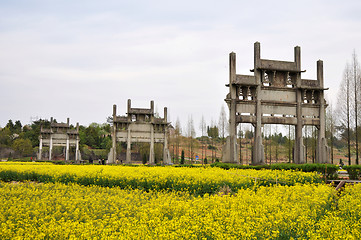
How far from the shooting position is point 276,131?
4144cm

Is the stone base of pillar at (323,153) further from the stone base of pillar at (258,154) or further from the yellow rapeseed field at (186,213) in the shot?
the yellow rapeseed field at (186,213)

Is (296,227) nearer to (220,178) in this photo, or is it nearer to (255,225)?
(255,225)

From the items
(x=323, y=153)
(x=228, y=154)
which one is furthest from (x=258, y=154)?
(x=323, y=153)

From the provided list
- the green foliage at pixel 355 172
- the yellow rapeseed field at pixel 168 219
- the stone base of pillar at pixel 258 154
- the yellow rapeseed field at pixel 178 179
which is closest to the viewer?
the yellow rapeseed field at pixel 168 219

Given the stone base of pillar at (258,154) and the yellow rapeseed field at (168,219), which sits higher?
the stone base of pillar at (258,154)

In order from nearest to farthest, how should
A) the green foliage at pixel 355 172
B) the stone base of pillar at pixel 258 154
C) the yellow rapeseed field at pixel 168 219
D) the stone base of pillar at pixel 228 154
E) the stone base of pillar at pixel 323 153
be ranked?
the yellow rapeseed field at pixel 168 219 < the green foliage at pixel 355 172 < the stone base of pillar at pixel 228 154 < the stone base of pillar at pixel 258 154 < the stone base of pillar at pixel 323 153

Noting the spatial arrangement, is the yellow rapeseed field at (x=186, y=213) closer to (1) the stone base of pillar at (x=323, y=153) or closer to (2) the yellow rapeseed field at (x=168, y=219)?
(2) the yellow rapeseed field at (x=168, y=219)

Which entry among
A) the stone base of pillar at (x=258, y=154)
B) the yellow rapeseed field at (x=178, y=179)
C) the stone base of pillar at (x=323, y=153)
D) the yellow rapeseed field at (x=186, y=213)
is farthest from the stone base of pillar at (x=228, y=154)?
the yellow rapeseed field at (x=186, y=213)

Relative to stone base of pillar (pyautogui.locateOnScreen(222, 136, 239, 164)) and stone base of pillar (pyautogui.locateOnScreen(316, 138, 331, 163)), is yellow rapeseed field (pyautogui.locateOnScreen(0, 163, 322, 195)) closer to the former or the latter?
stone base of pillar (pyautogui.locateOnScreen(222, 136, 239, 164))

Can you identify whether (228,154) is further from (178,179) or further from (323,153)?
(178,179)

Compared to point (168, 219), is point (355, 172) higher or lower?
higher

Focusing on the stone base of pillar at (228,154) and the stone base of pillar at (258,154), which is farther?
the stone base of pillar at (258,154)

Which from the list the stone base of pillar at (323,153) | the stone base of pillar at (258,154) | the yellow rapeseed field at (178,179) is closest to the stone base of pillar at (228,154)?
the stone base of pillar at (258,154)

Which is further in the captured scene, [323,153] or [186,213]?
[323,153]
